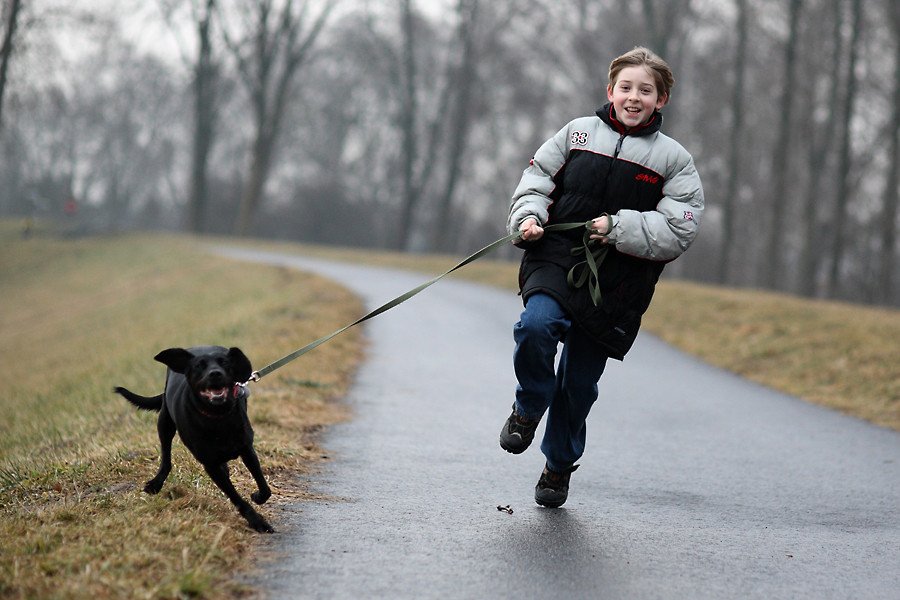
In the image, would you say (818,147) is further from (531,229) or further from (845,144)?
(531,229)

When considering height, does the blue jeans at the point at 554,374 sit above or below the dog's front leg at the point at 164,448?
above

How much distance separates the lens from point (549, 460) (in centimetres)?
450

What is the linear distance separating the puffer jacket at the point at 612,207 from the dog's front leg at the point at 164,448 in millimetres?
1693

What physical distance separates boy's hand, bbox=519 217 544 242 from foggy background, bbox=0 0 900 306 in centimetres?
2263

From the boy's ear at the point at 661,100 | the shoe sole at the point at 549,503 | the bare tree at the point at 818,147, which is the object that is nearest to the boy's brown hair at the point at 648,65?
the boy's ear at the point at 661,100

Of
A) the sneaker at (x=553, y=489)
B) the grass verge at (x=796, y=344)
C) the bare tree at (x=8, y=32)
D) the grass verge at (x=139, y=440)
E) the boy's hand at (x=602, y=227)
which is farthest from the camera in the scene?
the bare tree at (x=8, y=32)

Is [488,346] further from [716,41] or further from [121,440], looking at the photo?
[716,41]

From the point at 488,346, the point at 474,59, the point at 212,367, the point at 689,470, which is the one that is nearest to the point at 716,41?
the point at 474,59

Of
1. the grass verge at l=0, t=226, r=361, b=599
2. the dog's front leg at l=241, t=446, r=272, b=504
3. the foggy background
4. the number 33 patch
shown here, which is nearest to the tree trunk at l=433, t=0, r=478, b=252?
the foggy background

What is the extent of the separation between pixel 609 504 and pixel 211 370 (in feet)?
7.19

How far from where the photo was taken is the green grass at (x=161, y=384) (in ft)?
11.1

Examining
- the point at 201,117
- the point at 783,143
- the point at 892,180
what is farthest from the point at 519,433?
the point at 201,117

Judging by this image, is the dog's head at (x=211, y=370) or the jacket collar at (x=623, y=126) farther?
the jacket collar at (x=623, y=126)

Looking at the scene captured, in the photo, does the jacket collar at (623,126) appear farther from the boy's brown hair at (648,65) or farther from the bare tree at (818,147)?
the bare tree at (818,147)
